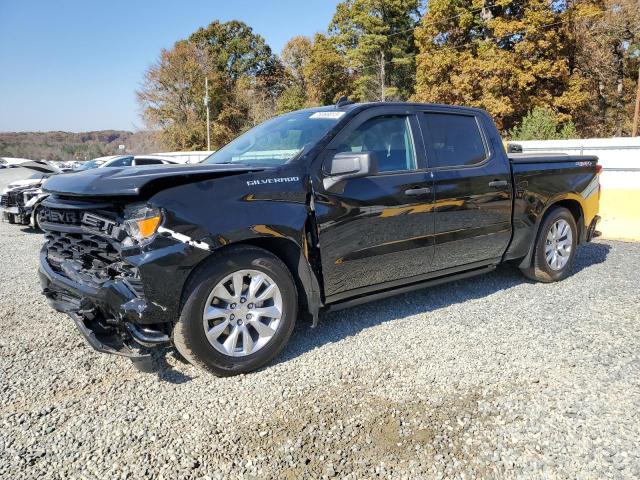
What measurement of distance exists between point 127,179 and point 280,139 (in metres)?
1.40

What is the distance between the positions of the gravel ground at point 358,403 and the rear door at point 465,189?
2.02 feet

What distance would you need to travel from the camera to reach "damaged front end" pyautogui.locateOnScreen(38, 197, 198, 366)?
2.77 meters

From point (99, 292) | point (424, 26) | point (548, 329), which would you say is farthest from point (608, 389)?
point (424, 26)

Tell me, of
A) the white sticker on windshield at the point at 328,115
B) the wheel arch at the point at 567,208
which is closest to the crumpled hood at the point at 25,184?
the white sticker on windshield at the point at 328,115

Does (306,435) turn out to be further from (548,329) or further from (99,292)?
(548,329)

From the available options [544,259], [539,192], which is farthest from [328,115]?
[544,259]

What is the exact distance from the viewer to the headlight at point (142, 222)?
277 cm

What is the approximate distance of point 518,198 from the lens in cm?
467

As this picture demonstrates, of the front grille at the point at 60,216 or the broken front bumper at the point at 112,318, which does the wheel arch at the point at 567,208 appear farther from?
the front grille at the point at 60,216

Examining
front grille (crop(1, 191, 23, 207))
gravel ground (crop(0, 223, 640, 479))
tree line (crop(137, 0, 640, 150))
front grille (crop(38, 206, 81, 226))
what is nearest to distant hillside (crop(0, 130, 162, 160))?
tree line (crop(137, 0, 640, 150))

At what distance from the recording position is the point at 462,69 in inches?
1053

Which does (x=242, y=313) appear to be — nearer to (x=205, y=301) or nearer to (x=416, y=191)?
(x=205, y=301)

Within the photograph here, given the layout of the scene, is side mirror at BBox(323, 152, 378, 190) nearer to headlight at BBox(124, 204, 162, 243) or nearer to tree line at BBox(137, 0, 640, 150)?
headlight at BBox(124, 204, 162, 243)

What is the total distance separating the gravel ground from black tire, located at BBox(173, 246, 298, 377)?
12 cm
